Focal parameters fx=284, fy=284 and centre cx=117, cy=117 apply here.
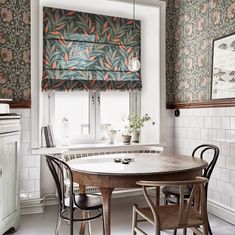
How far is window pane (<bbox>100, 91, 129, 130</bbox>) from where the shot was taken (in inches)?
170

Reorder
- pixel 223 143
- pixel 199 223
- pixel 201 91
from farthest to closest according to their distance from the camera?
pixel 201 91 < pixel 223 143 < pixel 199 223

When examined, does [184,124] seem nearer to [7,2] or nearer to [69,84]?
[69,84]

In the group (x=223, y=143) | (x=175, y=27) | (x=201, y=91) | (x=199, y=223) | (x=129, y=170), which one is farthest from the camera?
(x=175, y=27)

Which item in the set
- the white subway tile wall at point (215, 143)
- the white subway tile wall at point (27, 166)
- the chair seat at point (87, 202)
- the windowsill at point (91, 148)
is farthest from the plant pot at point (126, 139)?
the chair seat at point (87, 202)

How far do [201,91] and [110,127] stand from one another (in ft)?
4.59

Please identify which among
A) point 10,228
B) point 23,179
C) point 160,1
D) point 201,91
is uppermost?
point 160,1

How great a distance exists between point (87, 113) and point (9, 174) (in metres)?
1.66

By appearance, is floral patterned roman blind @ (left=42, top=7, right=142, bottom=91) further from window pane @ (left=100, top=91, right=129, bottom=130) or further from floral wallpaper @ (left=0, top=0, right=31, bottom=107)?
floral wallpaper @ (left=0, top=0, right=31, bottom=107)

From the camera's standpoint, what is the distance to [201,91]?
12.2 feet

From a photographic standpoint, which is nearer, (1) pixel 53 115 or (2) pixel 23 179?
(2) pixel 23 179

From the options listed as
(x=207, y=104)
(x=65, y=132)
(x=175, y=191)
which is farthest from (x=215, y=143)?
(x=65, y=132)

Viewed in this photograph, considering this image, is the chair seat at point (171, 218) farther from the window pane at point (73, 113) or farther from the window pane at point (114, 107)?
the window pane at point (114, 107)

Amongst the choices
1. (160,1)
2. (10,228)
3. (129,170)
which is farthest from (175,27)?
(10,228)

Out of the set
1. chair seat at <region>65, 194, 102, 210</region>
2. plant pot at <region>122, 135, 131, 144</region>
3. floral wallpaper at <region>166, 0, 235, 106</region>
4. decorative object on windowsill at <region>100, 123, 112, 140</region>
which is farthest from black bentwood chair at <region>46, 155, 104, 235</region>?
floral wallpaper at <region>166, 0, 235, 106</region>
